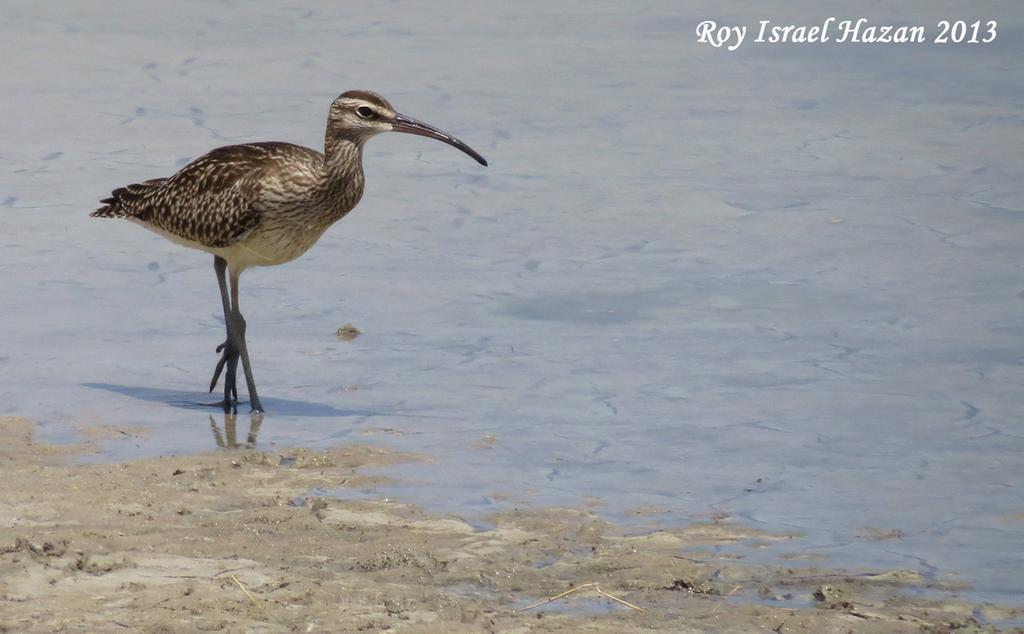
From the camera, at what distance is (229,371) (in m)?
9.62

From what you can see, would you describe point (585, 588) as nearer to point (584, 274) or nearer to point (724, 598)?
point (724, 598)

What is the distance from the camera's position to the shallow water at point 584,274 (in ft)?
28.9

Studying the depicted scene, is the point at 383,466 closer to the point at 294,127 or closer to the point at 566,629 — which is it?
the point at 566,629

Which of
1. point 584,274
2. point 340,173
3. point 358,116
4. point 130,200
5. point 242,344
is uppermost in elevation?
point 358,116

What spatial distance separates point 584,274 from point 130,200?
9.31ft

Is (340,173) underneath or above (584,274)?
above

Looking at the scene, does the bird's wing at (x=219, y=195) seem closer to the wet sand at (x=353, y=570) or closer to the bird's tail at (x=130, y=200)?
the bird's tail at (x=130, y=200)

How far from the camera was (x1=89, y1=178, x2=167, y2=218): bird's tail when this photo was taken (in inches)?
416

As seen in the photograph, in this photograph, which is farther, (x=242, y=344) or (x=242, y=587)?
(x=242, y=344)

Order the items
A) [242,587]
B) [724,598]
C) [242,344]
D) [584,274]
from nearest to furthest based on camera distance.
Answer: [242,587]
[724,598]
[242,344]
[584,274]

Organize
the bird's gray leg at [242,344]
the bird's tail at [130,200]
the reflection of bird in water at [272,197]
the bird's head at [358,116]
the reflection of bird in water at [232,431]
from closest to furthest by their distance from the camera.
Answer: the reflection of bird in water at [232,431] → the bird's gray leg at [242,344] → the reflection of bird in water at [272,197] → the bird's head at [358,116] → the bird's tail at [130,200]

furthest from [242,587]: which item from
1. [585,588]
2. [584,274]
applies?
[584,274]

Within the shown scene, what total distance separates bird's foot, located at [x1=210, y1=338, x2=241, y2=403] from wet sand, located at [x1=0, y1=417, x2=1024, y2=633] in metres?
1.15

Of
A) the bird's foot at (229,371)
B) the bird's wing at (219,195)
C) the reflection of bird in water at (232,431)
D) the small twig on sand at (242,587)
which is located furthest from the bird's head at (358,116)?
the small twig on sand at (242,587)
